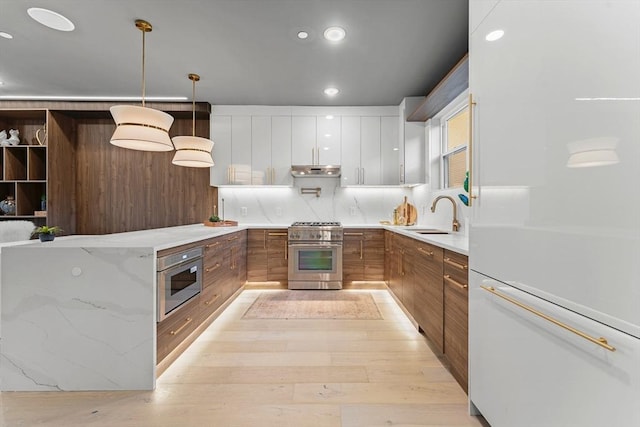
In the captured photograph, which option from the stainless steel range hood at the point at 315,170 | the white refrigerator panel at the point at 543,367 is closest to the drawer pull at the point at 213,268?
the stainless steel range hood at the point at 315,170

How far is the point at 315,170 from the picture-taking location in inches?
162

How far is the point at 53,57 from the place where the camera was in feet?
9.50

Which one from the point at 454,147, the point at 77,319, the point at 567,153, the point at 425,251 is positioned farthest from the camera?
the point at 454,147

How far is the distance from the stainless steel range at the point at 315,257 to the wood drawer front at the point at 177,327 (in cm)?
166

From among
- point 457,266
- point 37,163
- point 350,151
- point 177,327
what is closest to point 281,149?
point 350,151

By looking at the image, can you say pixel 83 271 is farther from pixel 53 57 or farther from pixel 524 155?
pixel 53 57

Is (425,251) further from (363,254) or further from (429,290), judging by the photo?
(363,254)

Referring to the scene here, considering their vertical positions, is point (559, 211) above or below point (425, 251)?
above

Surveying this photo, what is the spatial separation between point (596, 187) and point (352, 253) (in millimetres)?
3233

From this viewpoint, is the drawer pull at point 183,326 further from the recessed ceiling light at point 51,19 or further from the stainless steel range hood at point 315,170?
the recessed ceiling light at point 51,19

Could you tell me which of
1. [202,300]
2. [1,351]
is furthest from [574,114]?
[1,351]

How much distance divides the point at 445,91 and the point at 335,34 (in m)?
1.25

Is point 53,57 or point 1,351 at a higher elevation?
point 53,57

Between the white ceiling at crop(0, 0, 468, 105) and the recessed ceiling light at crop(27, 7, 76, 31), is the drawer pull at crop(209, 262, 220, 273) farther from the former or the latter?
the recessed ceiling light at crop(27, 7, 76, 31)
